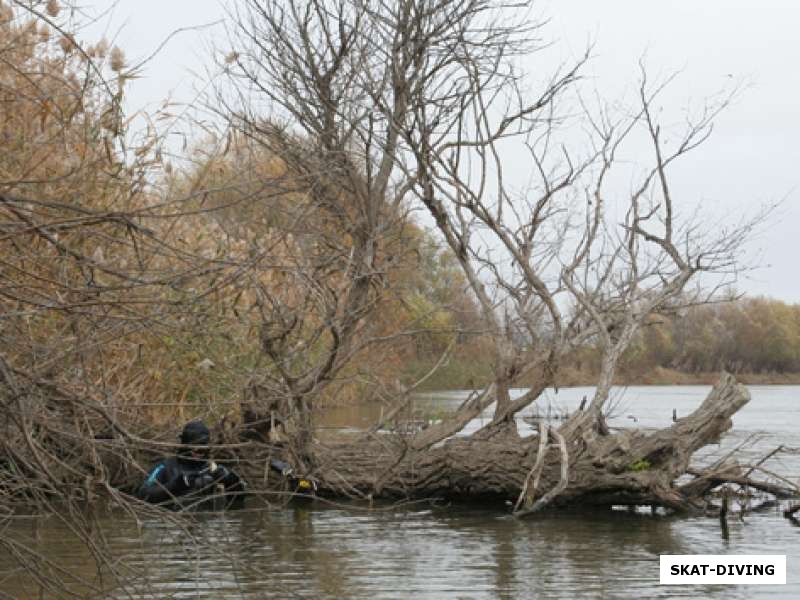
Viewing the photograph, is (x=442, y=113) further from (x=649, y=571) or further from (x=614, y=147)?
(x=649, y=571)

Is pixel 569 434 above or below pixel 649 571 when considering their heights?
above

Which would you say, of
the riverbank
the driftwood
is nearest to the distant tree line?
the riverbank

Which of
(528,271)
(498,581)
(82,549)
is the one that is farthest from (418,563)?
(528,271)

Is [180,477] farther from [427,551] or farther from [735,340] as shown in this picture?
[735,340]

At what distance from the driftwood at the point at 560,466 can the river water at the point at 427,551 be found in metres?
0.25

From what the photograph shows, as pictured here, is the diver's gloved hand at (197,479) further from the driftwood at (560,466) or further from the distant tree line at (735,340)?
the distant tree line at (735,340)

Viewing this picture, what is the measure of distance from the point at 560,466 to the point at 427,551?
2328mm

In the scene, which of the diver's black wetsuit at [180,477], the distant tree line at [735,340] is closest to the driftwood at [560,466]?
the diver's black wetsuit at [180,477]

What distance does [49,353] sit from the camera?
512cm

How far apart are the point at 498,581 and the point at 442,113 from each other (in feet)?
21.5

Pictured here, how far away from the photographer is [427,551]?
11.8m

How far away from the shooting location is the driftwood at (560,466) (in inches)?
528

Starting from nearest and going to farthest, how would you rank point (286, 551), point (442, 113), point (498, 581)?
point (498, 581)
point (286, 551)
point (442, 113)

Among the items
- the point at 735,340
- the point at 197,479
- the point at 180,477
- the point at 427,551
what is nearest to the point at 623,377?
the point at 735,340
